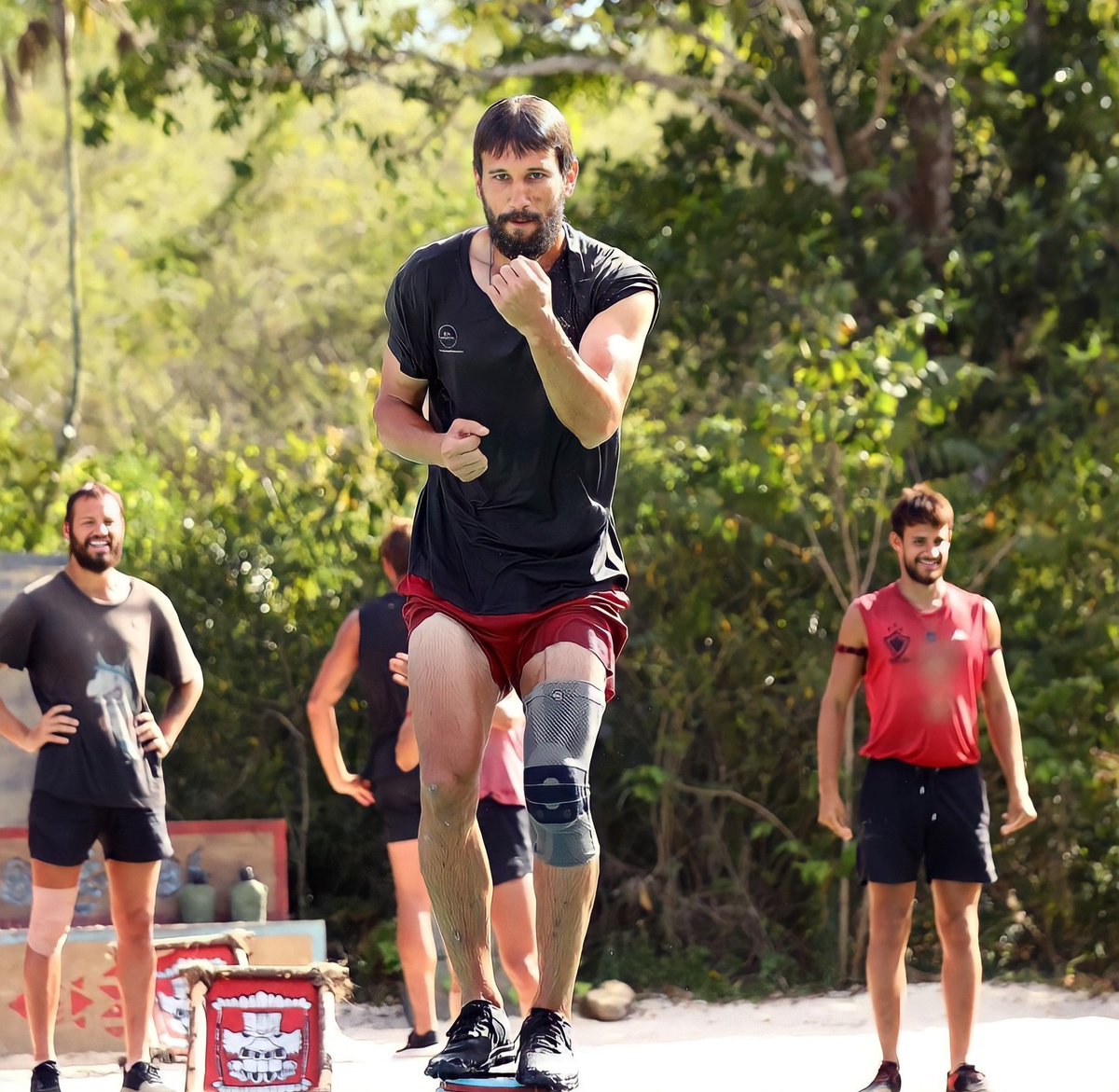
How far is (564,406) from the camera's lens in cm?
343

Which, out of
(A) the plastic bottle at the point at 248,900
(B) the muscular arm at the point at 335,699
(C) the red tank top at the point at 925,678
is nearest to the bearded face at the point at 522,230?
(C) the red tank top at the point at 925,678

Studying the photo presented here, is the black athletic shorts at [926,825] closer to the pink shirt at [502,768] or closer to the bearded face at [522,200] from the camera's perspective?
the pink shirt at [502,768]

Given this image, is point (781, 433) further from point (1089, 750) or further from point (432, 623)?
point (432, 623)

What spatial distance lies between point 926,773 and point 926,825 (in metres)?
0.17

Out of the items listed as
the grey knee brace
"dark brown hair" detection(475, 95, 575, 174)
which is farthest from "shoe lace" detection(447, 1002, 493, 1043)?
"dark brown hair" detection(475, 95, 575, 174)

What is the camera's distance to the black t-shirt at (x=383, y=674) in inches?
Answer: 291

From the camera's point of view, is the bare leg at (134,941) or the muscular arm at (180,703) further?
the muscular arm at (180,703)

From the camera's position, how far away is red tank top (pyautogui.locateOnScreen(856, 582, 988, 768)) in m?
5.98

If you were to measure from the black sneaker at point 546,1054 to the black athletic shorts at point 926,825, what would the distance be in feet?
8.42

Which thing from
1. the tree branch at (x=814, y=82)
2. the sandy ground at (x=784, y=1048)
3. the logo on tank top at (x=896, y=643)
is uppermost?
the tree branch at (x=814, y=82)

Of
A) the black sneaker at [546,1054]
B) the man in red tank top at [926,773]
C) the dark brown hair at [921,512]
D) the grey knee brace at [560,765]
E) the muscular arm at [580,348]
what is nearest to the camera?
the muscular arm at [580,348]

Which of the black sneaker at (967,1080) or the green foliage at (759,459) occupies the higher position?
the green foliage at (759,459)

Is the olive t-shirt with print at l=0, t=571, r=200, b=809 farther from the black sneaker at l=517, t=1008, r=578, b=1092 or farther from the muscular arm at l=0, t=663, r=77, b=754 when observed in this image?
the black sneaker at l=517, t=1008, r=578, b=1092

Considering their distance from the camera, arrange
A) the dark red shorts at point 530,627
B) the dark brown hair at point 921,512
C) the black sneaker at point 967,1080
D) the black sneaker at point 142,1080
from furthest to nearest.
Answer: the dark brown hair at point 921,512
the black sneaker at point 142,1080
the black sneaker at point 967,1080
the dark red shorts at point 530,627
